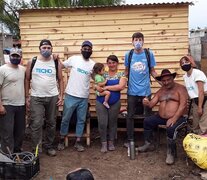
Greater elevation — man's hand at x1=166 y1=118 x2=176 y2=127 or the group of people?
the group of people

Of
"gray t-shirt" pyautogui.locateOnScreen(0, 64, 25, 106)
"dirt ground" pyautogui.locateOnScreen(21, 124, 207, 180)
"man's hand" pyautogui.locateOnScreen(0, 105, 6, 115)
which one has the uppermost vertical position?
"gray t-shirt" pyautogui.locateOnScreen(0, 64, 25, 106)

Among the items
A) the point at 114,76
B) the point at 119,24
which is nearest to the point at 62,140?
the point at 114,76

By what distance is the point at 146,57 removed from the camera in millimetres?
6387

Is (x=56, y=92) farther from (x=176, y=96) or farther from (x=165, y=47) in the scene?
(x=165, y=47)

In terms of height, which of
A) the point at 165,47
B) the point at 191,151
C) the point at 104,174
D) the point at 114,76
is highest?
the point at 165,47

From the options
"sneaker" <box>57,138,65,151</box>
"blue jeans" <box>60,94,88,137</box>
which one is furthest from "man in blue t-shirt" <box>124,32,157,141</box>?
"sneaker" <box>57,138,65,151</box>

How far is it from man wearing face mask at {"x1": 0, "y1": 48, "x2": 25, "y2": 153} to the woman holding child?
1.36 metres

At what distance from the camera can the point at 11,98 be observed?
5660 millimetres

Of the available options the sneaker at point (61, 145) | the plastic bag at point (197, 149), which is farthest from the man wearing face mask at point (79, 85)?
the plastic bag at point (197, 149)

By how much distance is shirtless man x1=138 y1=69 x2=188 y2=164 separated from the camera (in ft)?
19.8

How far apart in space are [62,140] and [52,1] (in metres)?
7.67

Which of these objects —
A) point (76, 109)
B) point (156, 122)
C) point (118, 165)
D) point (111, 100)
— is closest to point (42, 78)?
point (76, 109)

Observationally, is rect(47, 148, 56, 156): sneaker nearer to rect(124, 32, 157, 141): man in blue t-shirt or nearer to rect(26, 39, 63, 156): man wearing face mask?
rect(26, 39, 63, 156): man wearing face mask

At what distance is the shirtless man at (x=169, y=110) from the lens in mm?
6039
